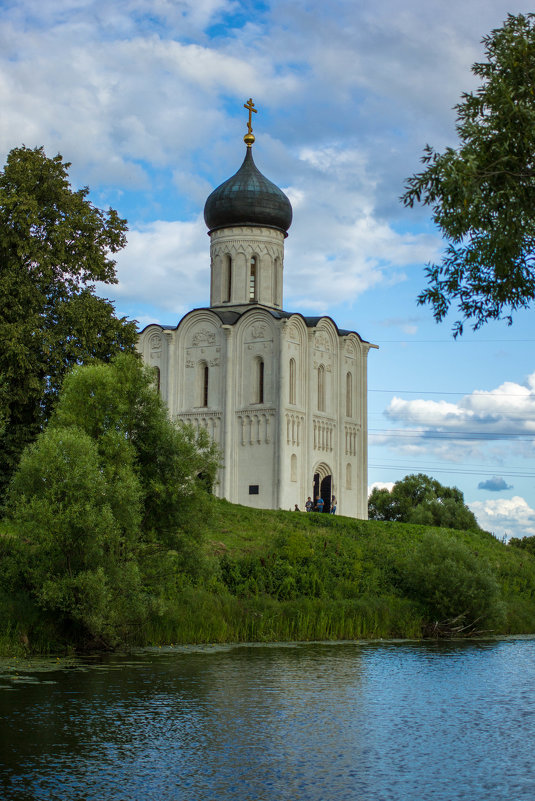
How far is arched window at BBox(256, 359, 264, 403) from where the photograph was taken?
40.1 meters

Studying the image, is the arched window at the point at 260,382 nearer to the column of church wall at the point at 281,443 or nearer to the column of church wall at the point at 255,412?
the column of church wall at the point at 255,412

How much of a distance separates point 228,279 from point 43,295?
651 inches

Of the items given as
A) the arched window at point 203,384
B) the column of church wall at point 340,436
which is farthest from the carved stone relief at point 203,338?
the column of church wall at point 340,436

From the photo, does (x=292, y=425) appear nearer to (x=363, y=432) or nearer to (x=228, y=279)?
(x=363, y=432)

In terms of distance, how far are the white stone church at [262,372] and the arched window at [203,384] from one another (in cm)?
4

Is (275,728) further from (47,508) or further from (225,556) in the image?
(225,556)

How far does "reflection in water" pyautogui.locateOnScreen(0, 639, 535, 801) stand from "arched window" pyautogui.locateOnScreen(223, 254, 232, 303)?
26744 millimetres

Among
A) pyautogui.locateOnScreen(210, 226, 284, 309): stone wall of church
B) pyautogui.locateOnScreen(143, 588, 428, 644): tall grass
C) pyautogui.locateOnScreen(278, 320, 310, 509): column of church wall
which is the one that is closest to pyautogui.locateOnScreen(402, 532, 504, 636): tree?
pyautogui.locateOnScreen(143, 588, 428, 644): tall grass

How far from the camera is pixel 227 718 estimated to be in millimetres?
11922

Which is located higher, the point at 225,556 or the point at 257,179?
the point at 257,179

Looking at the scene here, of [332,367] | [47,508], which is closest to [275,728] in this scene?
[47,508]

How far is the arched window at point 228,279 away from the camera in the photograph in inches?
1671

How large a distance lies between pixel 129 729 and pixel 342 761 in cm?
249

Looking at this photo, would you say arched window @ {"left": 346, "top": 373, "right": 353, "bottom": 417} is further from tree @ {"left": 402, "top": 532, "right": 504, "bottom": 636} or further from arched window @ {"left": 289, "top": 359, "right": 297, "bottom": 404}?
tree @ {"left": 402, "top": 532, "right": 504, "bottom": 636}
